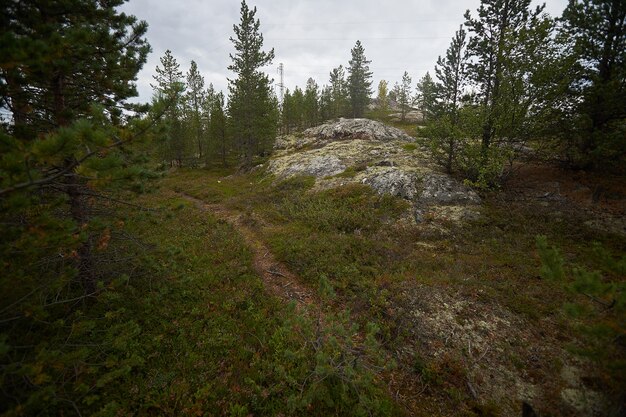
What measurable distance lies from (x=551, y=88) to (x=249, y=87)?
92.6ft

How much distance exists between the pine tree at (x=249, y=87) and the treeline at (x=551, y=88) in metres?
22.3

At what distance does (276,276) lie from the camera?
10875mm

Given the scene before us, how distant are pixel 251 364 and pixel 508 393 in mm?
6160

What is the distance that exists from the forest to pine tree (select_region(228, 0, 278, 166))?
15.1m

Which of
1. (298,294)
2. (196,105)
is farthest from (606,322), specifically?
(196,105)

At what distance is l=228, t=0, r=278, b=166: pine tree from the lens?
29.6 meters

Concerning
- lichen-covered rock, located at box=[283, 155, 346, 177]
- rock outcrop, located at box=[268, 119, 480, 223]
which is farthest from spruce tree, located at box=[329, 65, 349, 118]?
lichen-covered rock, located at box=[283, 155, 346, 177]

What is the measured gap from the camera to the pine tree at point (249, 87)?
2959cm

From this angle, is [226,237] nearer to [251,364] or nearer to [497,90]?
[251,364]

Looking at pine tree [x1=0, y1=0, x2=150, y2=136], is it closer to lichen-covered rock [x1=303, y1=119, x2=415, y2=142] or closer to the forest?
the forest

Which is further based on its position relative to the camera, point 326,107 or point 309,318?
point 326,107

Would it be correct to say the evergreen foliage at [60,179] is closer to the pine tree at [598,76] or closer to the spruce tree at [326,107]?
the pine tree at [598,76]

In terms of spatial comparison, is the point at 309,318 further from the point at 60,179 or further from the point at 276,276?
the point at 60,179

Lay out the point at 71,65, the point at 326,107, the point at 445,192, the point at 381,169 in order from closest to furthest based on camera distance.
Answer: the point at 71,65 → the point at 445,192 → the point at 381,169 → the point at 326,107
